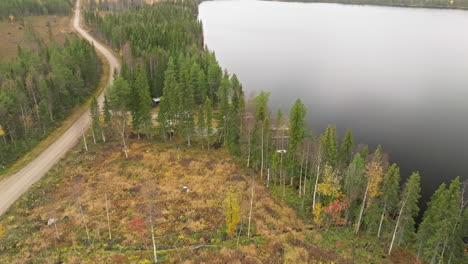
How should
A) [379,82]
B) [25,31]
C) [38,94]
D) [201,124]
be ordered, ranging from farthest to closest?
[25,31] → [379,82] → [38,94] → [201,124]

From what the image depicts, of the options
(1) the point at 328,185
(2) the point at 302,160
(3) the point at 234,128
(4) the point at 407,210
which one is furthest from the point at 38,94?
(4) the point at 407,210

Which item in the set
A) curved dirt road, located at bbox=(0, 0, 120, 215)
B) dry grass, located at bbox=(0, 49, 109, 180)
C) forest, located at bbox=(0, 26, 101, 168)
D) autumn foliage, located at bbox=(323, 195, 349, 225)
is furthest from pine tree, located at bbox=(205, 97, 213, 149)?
forest, located at bbox=(0, 26, 101, 168)

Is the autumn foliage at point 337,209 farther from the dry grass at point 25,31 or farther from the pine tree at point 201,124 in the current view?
the dry grass at point 25,31

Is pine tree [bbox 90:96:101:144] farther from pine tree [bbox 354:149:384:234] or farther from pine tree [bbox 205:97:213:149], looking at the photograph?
pine tree [bbox 354:149:384:234]

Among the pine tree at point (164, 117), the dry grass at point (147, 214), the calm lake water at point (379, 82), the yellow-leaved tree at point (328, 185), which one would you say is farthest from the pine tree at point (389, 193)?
the pine tree at point (164, 117)

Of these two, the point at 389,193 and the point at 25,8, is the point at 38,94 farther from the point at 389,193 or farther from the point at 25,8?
the point at 25,8

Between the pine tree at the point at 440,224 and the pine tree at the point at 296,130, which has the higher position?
the pine tree at the point at 296,130

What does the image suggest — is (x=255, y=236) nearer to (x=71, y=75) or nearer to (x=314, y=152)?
(x=314, y=152)
